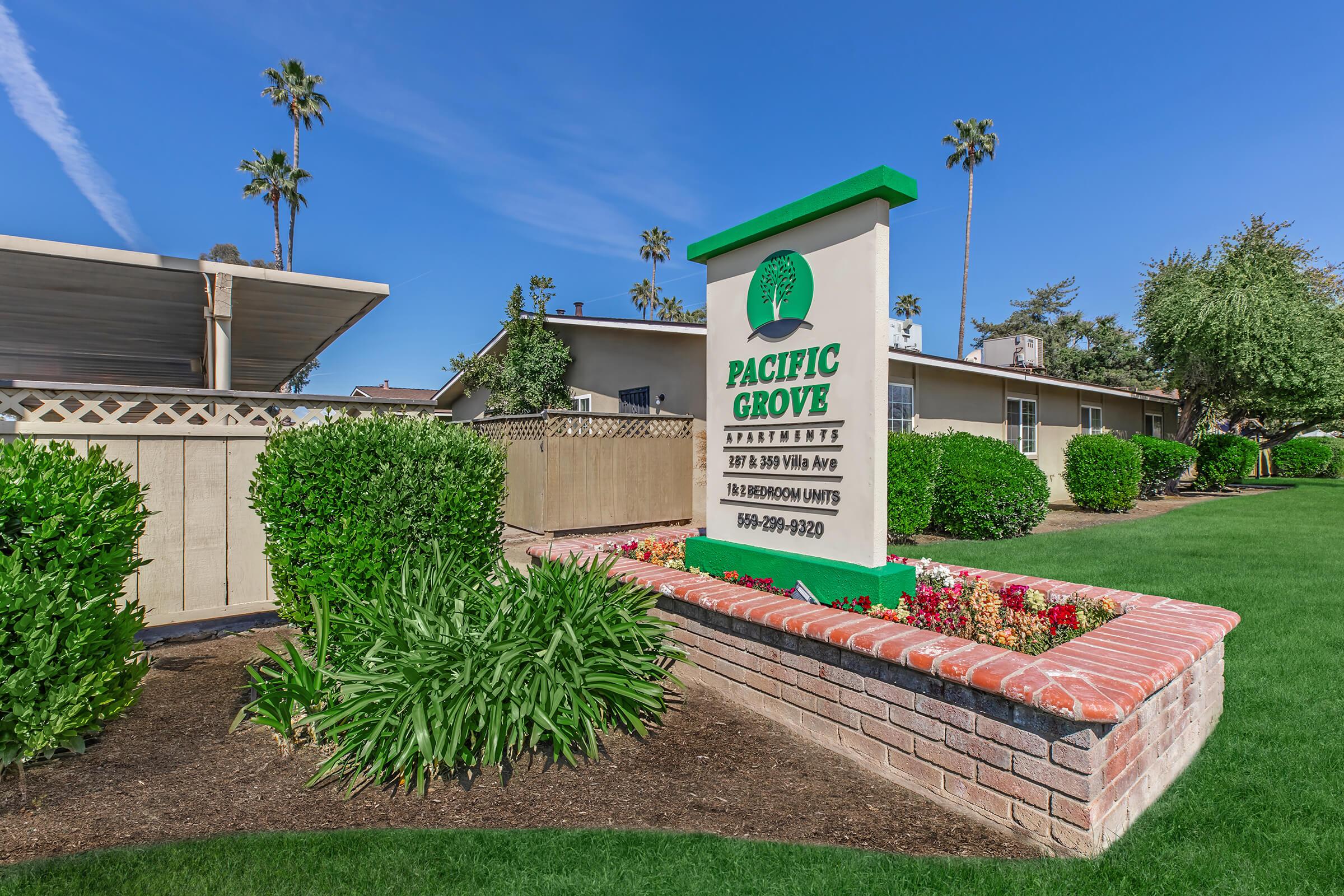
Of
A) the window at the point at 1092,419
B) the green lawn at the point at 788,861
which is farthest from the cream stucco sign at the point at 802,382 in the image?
the window at the point at 1092,419

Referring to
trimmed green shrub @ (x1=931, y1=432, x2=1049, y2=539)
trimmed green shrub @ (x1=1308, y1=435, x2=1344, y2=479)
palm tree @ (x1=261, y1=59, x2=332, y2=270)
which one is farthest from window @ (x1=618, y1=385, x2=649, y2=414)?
trimmed green shrub @ (x1=1308, y1=435, x2=1344, y2=479)

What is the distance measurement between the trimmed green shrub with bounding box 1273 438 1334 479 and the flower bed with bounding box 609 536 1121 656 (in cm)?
3586

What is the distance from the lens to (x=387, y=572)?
4137 millimetres

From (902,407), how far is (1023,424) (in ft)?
16.7

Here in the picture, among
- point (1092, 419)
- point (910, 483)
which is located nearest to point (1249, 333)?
point (1092, 419)

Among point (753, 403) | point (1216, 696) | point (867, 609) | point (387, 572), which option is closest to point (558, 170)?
point (753, 403)

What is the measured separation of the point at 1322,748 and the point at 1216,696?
0.43m

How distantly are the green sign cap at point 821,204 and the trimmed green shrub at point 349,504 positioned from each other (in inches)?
102

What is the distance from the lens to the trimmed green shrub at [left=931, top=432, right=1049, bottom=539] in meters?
10.3

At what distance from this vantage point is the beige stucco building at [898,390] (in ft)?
40.5

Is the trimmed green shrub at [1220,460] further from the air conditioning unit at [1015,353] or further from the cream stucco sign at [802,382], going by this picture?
the cream stucco sign at [802,382]

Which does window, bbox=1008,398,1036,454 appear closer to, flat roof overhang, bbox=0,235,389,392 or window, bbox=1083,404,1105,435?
window, bbox=1083,404,1105,435

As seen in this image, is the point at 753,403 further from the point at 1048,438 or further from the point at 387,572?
the point at 1048,438

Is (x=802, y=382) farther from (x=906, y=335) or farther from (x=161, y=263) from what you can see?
(x=906, y=335)
